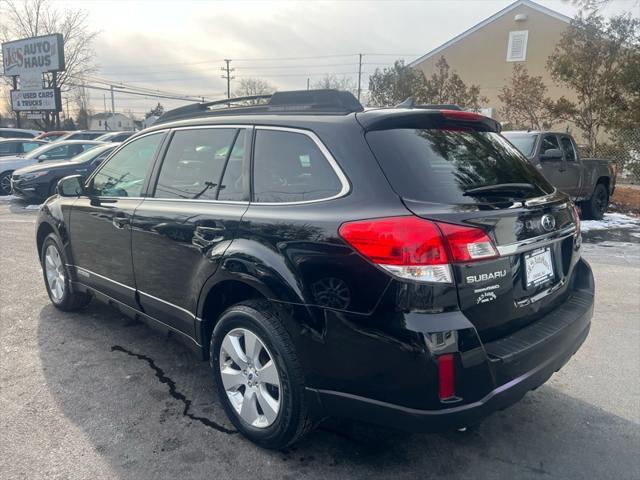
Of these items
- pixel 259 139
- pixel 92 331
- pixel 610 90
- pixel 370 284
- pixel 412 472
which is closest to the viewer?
pixel 370 284

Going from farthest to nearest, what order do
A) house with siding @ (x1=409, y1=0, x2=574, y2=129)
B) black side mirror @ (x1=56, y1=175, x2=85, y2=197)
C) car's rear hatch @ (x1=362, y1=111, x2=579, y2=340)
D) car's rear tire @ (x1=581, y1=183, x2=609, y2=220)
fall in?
house with siding @ (x1=409, y1=0, x2=574, y2=129)
car's rear tire @ (x1=581, y1=183, x2=609, y2=220)
black side mirror @ (x1=56, y1=175, x2=85, y2=197)
car's rear hatch @ (x1=362, y1=111, x2=579, y2=340)

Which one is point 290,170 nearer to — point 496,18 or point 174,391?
point 174,391

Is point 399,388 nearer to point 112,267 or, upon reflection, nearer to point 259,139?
point 259,139

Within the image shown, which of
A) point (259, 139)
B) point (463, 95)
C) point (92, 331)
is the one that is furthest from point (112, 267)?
point (463, 95)

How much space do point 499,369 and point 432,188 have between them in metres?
0.87

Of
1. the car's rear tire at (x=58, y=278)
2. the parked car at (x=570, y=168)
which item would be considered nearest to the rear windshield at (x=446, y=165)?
the car's rear tire at (x=58, y=278)

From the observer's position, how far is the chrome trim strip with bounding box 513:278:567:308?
245 centimetres

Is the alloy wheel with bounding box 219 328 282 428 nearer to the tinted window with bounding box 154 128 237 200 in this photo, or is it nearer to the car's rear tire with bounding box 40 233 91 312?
the tinted window with bounding box 154 128 237 200

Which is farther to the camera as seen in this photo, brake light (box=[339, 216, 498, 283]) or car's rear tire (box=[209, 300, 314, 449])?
car's rear tire (box=[209, 300, 314, 449])

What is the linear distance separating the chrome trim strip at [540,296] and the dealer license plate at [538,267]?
0.06 m

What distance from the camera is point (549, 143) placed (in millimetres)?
9398

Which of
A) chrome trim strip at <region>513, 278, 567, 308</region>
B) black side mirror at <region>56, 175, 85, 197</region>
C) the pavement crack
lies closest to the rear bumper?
chrome trim strip at <region>513, 278, 567, 308</region>

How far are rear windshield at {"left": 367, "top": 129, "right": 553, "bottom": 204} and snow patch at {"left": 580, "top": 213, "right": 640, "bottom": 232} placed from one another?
7813 mm

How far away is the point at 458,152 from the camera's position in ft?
8.80
